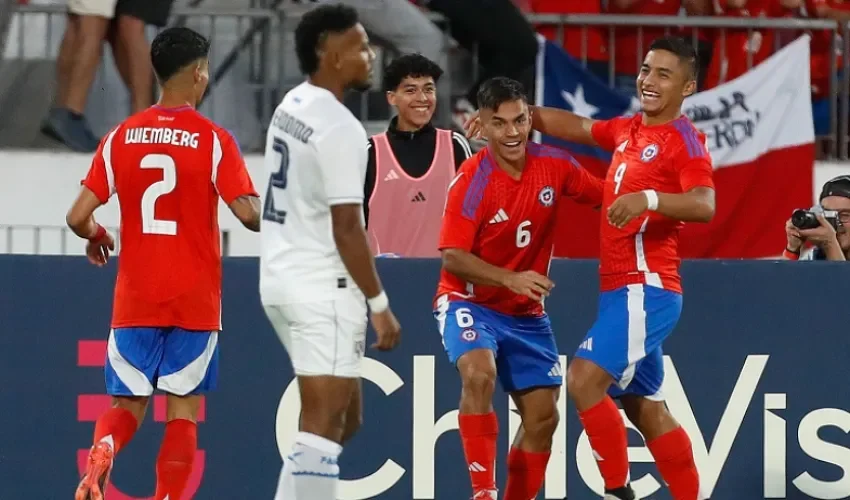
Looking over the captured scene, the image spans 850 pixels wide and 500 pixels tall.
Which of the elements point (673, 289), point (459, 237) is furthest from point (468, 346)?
point (673, 289)

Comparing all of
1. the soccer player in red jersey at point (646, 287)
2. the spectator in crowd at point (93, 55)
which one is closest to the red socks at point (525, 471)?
the soccer player in red jersey at point (646, 287)

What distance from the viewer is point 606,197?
7484mm

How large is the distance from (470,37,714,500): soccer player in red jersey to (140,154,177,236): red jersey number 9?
1854mm

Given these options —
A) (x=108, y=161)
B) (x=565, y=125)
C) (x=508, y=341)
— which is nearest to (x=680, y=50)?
(x=565, y=125)

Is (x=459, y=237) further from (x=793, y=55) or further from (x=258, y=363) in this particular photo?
(x=793, y=55)

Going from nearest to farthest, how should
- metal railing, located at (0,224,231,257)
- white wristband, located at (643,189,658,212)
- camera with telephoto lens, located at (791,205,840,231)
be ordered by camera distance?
white wristband, located at (643,189,658,212)
camera with telephoto lens, located at (791,205,840,231)
metal railing, located at (0,224,231,257)

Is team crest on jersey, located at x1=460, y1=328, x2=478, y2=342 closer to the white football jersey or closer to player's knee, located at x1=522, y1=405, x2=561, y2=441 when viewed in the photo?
player's knee, located at x1=522, y1=405, x2=561, y2=441

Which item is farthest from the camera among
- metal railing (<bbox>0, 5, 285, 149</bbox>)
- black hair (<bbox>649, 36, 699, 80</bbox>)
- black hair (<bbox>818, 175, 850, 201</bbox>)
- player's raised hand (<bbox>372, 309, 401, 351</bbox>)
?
metal railing (<bbox>0, 5, 285, 149</bbox>)

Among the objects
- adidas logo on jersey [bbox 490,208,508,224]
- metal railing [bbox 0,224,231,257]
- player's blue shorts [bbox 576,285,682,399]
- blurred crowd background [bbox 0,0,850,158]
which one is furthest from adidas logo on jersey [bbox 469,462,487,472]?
blurred crowd background [bbox 0,0,850,158]

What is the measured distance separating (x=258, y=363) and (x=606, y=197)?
2019 millimetres

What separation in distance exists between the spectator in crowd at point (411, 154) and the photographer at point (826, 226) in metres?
1.76

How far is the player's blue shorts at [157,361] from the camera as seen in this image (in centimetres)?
721

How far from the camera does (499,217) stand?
7.43 m

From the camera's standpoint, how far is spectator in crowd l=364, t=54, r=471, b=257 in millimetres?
8477
